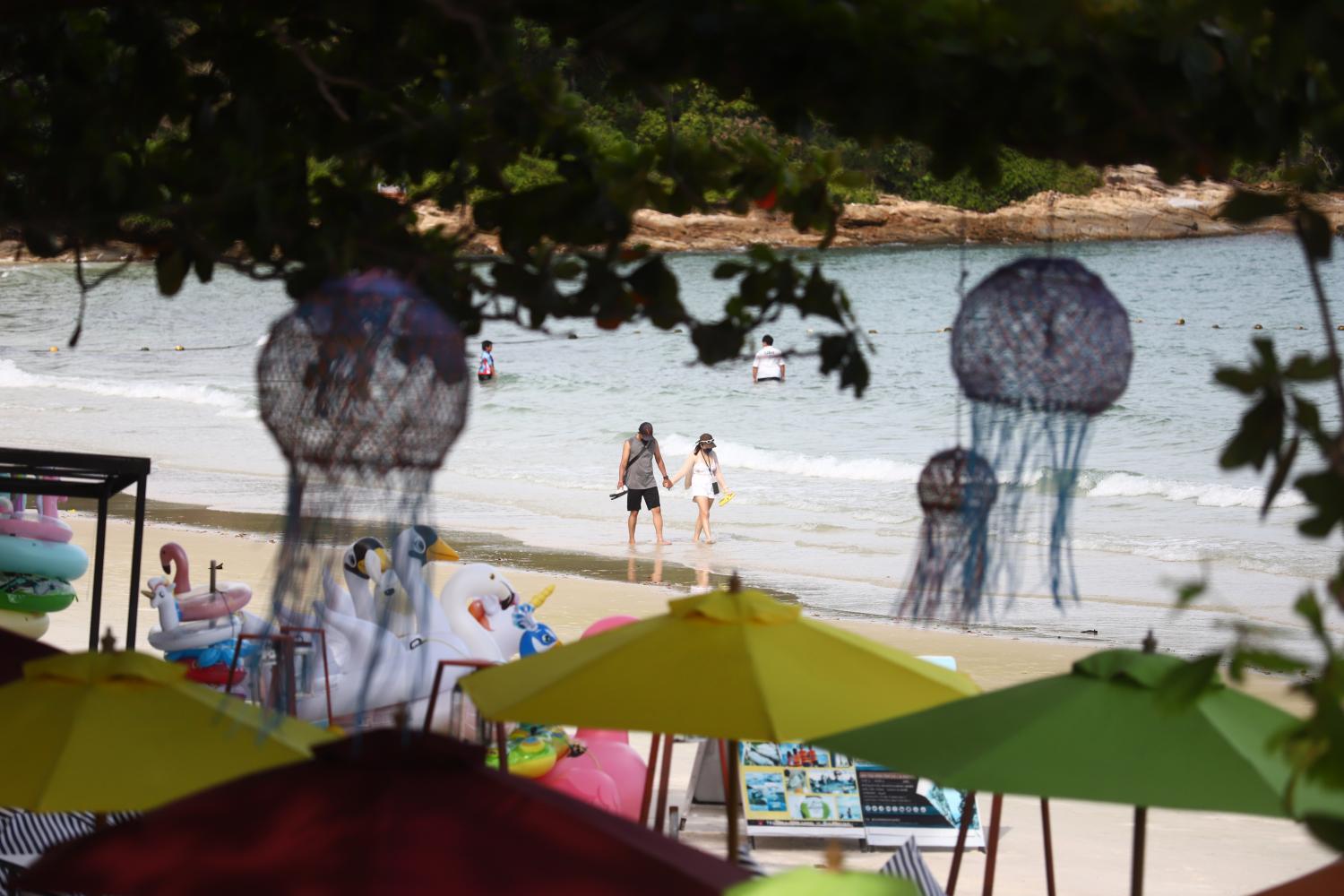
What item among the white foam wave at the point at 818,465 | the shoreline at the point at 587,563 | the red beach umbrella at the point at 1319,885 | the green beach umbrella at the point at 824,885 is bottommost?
the shoreline at the point at 587,563

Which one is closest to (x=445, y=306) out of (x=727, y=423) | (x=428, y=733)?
(x=428, y=733)

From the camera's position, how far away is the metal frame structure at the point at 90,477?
4.97 metres

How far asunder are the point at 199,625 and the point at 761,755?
8.94ft

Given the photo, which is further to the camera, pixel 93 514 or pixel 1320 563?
pixel 93 514

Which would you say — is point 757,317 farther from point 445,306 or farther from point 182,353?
point 182,353

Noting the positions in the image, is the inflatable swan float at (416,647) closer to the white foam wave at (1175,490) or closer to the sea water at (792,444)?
the sea water at (792,444)

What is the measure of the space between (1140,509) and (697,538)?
625 cm

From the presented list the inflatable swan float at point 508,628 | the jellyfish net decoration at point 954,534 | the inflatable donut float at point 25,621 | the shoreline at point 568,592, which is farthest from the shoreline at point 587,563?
the jellyfish net decoration at point 954,534

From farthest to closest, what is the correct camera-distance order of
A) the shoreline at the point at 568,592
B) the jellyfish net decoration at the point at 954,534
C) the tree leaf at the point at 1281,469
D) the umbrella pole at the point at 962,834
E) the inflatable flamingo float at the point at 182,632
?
the shoreline at the point at 568,592, the inflatable flamingo float at the point at 182,632, the umbrella pole at the point at 962,834, the jellyfish net decoration at the point at 954,534, the tree leaf at the point at 1281,469

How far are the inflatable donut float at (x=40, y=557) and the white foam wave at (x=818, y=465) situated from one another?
48.6 feet

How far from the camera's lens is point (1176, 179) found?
257 centimetres

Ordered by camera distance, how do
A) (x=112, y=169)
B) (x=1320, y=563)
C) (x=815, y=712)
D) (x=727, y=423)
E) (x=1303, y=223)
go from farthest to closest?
(x=727, y=423) < (x=1320, y=563) < (x=815, y=712) < (x=112, y=169) < (x=1303, y=223)

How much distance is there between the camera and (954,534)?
9.67 ft

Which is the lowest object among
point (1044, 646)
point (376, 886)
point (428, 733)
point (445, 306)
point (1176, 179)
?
point (1044, 646)
